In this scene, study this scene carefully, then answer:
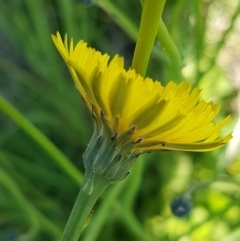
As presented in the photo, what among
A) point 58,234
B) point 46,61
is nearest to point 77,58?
point 58,234

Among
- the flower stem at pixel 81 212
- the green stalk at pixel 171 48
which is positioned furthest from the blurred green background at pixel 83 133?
the flower stem at pixel 81 212

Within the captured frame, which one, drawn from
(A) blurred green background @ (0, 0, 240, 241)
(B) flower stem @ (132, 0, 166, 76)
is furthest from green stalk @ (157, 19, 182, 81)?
(A) blurred green background @ (0, 0, 240, 241)

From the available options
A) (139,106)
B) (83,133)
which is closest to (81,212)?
(139,106)

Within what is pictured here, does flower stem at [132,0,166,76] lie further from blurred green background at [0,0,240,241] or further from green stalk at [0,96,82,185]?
blurred green background at [0,0,240,241]

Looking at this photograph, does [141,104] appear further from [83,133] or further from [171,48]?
[83,133]

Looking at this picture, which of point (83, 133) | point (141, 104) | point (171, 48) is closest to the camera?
point (141, 104)

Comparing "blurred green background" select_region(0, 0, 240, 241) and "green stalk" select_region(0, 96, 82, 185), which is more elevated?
"blurred green background" select_region(0, 0, 240, 241)

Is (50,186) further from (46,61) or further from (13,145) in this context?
(46,61)

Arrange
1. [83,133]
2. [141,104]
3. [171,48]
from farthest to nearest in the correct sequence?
[83,133], [171,48], [141,104]
